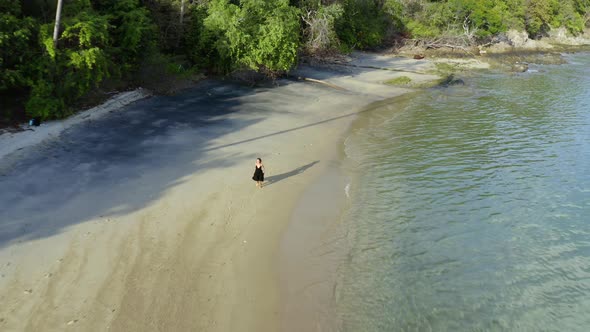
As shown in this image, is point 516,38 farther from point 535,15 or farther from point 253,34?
point 253,34

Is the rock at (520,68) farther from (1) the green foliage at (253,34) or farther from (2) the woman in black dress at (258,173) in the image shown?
(2) the woman in black dress at (258,173)

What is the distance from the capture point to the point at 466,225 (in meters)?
13.7

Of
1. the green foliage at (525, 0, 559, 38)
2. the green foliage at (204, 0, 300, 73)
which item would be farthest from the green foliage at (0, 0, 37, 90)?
the green foliage at (525, 0, 559, 38)

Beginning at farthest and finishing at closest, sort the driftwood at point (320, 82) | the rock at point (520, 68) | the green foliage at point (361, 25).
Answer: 1. the green foliage at point (361, 25)
2. the rock at point (520, 68)
3. the driftwood at point (320, 82)

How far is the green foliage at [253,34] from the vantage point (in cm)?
2930

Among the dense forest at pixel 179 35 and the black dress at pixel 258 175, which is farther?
the dense forest at pixel 179 35

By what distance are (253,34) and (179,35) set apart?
18.6 ft

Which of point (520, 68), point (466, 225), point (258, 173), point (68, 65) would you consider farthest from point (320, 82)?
point (520, 68)

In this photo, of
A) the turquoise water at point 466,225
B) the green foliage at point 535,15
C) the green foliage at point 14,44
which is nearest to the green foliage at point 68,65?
the green foliage at point 14,44

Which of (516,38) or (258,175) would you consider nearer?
(258,175)

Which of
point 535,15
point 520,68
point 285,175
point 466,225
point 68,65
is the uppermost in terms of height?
point 535,15

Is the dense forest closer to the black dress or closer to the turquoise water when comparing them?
the black dress

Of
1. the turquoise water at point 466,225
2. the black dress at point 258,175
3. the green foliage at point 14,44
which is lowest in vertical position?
the turquoise water at point 466,225

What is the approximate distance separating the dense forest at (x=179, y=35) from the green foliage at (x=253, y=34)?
73mm
